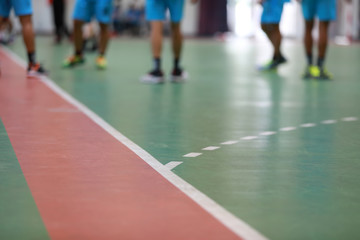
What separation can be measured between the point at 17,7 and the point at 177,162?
4937mm

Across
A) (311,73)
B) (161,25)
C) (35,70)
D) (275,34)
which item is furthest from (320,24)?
(35,70)

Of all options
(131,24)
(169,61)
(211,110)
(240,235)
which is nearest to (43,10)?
(131,24)

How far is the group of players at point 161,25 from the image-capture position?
8.80 metres

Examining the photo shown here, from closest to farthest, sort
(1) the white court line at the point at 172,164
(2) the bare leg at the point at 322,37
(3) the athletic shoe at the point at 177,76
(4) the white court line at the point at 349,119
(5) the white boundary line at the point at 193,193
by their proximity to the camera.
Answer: (5) the white boundary line at the point at 193,193 → (1) the white court line at the point at 172,164 → (4) the white court line at the point at 349,119 → (3) the athletic shoe at the point at 177,76 → (2) the bare leg at the point at 322,37

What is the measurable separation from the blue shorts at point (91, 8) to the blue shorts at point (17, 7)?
1.35m

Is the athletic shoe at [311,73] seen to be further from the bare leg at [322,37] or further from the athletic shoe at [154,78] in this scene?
the athletic shoe at [154,78]

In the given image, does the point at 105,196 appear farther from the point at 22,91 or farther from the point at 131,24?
the point at 131,24

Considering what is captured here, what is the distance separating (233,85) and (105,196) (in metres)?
5.44

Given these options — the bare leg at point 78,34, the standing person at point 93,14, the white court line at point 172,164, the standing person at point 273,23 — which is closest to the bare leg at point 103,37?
the standing person at point 93,14

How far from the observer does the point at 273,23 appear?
1038 cm

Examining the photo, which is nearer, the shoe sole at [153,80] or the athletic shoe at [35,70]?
the shoe sole at [153,80]

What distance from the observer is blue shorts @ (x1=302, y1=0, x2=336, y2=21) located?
9.37m

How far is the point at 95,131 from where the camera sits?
5262mm

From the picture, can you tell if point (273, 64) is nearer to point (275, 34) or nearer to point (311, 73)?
point (275, 34)
